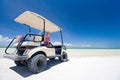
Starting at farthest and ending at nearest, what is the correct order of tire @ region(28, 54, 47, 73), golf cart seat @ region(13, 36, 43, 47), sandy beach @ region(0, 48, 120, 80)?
golf cart seat @ region(13, 36, 43, 47), tire @ region(28, 54, 47, 73), sandy beach @ region(0, 48, 120, 80)

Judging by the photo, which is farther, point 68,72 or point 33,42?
point 33,42

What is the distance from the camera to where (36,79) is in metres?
3.86

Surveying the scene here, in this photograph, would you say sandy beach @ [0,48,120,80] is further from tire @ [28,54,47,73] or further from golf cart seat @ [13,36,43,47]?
golf cart seat @ [13,36,43,47]

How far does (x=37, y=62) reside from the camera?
4684mm

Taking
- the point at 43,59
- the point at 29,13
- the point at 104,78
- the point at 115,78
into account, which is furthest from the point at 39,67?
the point at 115,78

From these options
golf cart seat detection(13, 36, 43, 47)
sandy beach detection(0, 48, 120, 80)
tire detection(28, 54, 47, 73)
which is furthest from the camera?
golf cart seat detection(13, 36, 43, 47)

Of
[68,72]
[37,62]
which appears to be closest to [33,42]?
[37,62]

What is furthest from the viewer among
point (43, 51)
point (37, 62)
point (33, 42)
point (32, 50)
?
point (43, 51)

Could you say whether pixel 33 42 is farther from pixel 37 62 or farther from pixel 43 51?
pixel 37 62

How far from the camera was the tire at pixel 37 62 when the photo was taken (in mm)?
4383

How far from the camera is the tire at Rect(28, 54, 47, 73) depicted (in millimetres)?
4383

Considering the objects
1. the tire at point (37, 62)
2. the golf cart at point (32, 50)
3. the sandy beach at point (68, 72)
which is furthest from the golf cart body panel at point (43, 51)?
the sandy beach at point (68, 72)

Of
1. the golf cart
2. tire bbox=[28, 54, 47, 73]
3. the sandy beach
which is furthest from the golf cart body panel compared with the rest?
the sandy beach

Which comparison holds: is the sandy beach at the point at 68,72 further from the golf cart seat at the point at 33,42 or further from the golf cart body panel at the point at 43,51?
the golf cart seat at the point at 33,42
